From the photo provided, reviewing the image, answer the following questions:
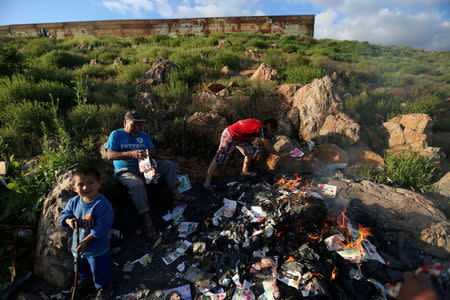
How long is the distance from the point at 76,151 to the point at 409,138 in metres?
6.85

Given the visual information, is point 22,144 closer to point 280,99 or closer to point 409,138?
point 280,99

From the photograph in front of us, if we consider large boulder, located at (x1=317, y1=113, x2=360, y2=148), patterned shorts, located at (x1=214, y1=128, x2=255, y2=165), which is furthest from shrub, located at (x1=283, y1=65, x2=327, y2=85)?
patterned shorts, located at (x1=214, y1=128, x2=255, y2=165)

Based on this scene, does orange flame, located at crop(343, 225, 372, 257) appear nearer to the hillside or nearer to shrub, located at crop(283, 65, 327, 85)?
the hillside

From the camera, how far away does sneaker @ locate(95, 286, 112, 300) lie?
2.39 m

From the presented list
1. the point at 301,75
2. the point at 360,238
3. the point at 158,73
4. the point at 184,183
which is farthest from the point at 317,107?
the point at 158,73

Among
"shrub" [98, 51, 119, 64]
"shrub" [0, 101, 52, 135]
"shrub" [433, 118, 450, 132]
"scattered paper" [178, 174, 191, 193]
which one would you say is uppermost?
"shrub" [98, 51, 119, 64]

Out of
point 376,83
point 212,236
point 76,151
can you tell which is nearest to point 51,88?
point 76,151

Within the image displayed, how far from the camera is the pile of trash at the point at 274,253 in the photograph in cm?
234

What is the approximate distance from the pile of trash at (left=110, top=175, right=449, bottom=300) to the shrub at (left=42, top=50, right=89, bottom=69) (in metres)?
8.33

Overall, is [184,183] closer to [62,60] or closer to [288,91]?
[288,91]

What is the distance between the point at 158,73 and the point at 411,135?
6.92 m

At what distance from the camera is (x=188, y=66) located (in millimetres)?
7387

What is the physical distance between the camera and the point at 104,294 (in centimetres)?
242

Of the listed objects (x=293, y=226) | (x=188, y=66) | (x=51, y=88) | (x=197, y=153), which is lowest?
(x=293, y=226)
